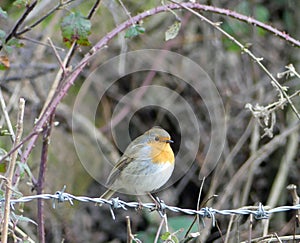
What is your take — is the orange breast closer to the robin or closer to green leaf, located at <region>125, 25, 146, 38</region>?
the robin

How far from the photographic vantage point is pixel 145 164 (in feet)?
11.0

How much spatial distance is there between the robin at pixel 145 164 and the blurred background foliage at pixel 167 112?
126 centimetres

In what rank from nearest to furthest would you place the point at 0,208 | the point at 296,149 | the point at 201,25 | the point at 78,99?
the point at 0,208
the point at 296,149
the point at 78,99
the point at 201,25

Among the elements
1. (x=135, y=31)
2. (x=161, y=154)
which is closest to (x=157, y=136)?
(x=161, y=154)

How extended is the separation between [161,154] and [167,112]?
2.60 meters

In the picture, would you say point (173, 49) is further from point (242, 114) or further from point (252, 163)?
point (252, 163)

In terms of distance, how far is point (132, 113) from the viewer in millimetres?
5832

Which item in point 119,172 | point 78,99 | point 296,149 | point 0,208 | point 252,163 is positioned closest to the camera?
point 0,208

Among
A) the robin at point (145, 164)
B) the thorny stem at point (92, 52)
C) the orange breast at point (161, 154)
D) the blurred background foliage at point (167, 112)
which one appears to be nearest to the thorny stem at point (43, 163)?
the thorny stem at point (92, 52)

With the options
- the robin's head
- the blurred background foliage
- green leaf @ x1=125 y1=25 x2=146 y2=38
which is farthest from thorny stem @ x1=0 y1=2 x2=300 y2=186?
the blurred background foliage

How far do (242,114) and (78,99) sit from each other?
4.85ft

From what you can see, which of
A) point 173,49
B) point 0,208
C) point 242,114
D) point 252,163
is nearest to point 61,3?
point 0,208

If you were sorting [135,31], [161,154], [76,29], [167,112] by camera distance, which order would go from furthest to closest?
[167,112] → [161,154] → [135,31] → [76,29]

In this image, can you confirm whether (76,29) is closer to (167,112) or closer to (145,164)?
(145,164)
